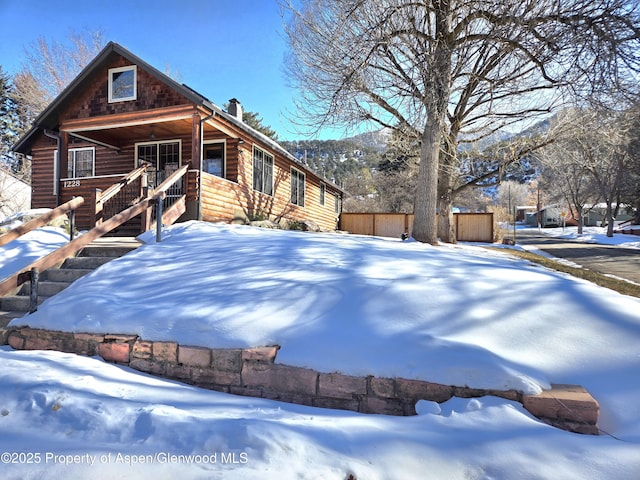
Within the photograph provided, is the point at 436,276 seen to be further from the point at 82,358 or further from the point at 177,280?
the point at 82,358

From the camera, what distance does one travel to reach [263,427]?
1.78 m

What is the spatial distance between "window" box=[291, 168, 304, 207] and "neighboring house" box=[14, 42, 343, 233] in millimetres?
1177

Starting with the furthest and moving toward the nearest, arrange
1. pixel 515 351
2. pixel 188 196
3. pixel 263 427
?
pixel 188 196
pixel 515 351
pixel 263 427

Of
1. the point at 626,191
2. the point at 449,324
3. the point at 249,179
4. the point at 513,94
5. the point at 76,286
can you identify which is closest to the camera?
the point at 449,324

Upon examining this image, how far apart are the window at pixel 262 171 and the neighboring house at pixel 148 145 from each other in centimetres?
4

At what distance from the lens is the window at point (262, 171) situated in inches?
482

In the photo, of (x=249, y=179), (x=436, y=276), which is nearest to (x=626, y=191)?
(x=249, y=179)

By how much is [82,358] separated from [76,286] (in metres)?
1.51

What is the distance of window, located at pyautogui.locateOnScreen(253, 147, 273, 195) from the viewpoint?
12234mm

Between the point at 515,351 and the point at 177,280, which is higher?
the point at 177,280

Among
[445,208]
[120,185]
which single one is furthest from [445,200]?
[120,185]

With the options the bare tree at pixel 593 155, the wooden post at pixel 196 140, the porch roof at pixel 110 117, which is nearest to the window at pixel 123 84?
the porch roof at pixel 110 117

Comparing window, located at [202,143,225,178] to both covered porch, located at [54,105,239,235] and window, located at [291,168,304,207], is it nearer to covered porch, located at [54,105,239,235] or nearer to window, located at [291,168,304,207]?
covered porch, located at [54,105,239,235]

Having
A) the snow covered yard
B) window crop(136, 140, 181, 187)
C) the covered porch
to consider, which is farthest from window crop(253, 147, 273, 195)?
the snow covered yard
